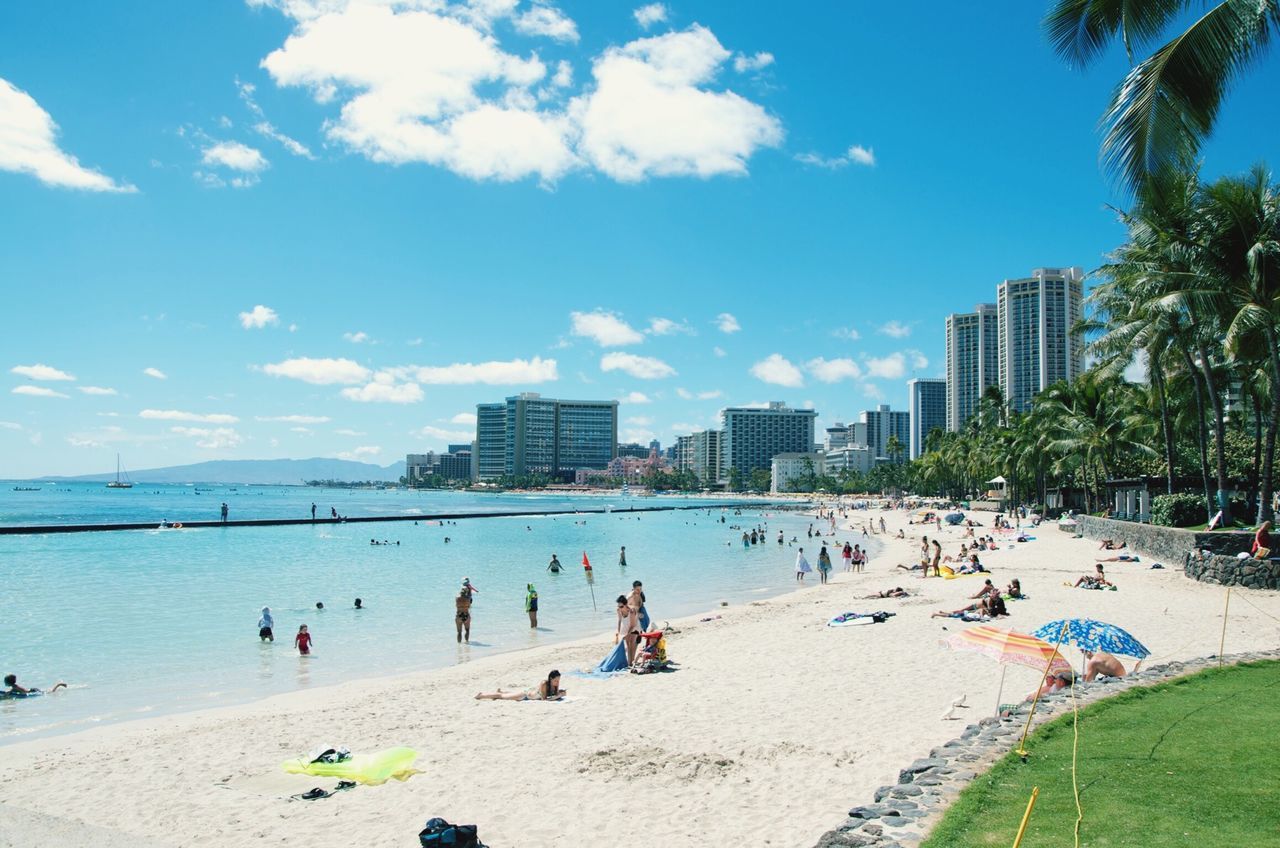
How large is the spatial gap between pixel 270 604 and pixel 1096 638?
80.1 ft

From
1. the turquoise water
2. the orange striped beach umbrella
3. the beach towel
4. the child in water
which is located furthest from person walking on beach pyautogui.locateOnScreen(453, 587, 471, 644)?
the orange striped beach umbrella

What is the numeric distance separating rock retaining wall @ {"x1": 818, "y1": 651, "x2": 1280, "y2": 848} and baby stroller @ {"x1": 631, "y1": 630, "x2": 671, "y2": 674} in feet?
21.4

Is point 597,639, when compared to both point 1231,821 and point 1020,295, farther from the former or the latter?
point 1020,295

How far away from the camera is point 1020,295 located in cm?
14212

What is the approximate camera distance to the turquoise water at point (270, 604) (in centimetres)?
1562

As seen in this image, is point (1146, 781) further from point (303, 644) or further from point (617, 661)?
point (303, 644)

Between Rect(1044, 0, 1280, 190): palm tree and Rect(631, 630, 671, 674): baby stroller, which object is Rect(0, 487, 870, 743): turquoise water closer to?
Rect(631, 630, 671, 674): baby stroller

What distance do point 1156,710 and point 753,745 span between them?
14.0 ft

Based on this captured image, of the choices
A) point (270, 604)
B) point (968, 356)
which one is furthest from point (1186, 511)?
point (968, 356)

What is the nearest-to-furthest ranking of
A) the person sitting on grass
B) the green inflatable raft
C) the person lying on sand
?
the green inflatable raft, the person sitting on grass, the person lying on sand

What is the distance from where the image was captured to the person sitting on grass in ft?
34.3

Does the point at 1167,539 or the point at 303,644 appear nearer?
the point at 303,644

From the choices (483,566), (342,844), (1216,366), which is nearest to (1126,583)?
(1216,366)

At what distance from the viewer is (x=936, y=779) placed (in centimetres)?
680
